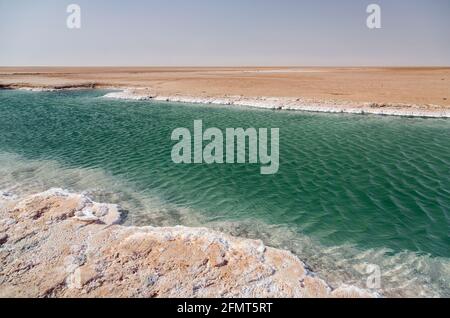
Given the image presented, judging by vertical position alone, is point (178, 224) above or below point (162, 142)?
below

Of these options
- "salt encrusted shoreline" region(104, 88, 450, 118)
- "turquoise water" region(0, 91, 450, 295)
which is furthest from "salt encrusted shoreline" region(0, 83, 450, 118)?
"turquoise water" region(0, 91, 450, 295)

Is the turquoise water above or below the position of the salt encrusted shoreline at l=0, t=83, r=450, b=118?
below

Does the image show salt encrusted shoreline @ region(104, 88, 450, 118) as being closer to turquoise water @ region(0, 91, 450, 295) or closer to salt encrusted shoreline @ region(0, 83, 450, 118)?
salt encrusted shoreline @ region(0, 83, 450, 118)

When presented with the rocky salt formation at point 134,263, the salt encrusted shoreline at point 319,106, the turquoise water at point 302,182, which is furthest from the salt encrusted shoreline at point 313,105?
the rocky salt formation at point 134,263
